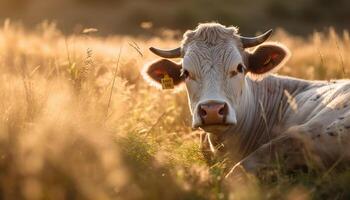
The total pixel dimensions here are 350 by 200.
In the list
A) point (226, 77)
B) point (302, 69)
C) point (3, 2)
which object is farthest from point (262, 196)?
point (3, 2)

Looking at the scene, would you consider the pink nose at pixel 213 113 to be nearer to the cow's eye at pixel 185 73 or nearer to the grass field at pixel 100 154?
the grass field at pixel 100 154

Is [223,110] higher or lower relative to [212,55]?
lower

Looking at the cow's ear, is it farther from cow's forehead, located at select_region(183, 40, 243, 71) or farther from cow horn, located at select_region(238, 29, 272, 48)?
cow's forehead, located at select_region(183, 40, 243, 71)

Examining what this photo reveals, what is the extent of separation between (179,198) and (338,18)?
153 feet

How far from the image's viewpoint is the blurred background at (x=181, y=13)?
46.7 meters

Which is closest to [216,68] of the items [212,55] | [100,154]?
[212,55]

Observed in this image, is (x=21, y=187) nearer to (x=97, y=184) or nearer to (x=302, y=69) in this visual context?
(x=97, y=184)

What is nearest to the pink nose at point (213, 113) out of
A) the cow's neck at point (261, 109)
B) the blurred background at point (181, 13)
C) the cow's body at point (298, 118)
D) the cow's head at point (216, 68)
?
the cow's head at point (216, 68)

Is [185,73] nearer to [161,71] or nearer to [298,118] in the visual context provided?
[161,71]

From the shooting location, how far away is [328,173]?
659cm

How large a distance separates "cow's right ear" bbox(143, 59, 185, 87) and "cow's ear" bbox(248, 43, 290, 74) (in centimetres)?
87

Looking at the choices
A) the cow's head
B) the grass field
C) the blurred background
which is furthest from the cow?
the blurred background

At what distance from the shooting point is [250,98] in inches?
352

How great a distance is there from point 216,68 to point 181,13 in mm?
39623
